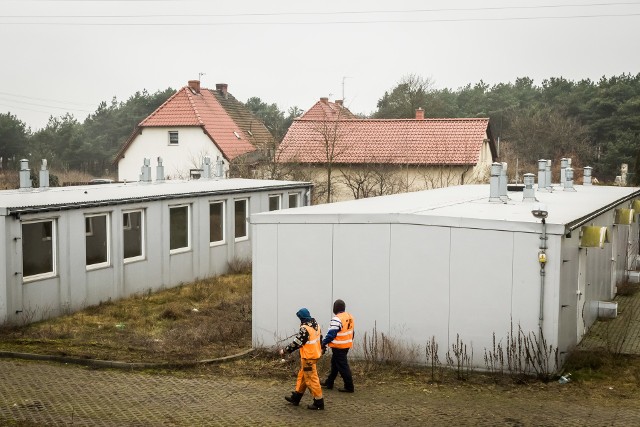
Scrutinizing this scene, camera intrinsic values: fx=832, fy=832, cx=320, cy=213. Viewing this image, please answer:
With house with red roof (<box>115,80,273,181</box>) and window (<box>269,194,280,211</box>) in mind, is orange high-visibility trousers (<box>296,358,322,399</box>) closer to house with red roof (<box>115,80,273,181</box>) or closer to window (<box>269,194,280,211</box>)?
window (<box>269,194,280,211</box>)

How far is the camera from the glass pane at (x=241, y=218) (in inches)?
957

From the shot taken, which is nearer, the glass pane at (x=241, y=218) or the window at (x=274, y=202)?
the glass pane at (x=241, y=218)

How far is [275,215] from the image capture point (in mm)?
14023

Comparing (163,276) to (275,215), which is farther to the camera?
(163,276)

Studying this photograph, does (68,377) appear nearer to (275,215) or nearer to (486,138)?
(275,215)

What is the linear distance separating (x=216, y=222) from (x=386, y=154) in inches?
674

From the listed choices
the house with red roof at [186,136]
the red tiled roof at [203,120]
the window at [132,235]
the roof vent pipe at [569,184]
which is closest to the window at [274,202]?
the window at [132,235]

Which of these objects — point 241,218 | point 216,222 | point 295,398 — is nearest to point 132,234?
point 216,222

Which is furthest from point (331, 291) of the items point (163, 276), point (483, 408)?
point (163, 276)

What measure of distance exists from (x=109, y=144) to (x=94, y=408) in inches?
2551

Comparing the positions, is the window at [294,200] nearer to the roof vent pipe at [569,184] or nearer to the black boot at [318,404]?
the roof vent pipe at [569,184]

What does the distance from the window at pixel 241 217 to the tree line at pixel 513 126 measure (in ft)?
98.9

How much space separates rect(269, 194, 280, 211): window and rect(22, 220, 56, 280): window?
1001 cm

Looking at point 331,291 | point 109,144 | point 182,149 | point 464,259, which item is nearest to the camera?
point 464,259
